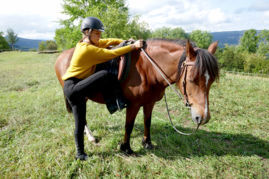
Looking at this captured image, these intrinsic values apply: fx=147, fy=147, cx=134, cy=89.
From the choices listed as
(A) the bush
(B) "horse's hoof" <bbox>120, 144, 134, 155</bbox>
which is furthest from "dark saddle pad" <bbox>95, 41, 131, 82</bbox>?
(A) the bush

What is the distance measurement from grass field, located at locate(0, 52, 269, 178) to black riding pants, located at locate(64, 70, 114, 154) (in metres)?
0.63

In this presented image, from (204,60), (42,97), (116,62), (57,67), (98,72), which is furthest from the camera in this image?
(42,97)

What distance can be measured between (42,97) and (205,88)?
607 cm

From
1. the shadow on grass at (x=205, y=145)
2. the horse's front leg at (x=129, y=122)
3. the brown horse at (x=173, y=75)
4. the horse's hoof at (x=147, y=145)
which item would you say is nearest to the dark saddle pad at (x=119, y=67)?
the brown horse at (x=173, y=75)

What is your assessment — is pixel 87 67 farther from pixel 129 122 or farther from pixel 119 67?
pixel 129 122

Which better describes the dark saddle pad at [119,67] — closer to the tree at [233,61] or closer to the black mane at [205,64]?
the black mane at [205,64]

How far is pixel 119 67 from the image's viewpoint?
242 centimetres

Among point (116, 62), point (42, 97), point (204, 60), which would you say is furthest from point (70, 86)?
point (42, 97)

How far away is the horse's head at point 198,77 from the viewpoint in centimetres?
191

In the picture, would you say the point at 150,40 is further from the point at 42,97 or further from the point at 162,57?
the point at 42,97

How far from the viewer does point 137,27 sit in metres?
19.9

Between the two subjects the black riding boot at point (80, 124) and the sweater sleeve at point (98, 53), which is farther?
the black riding boot at point (80, 124)

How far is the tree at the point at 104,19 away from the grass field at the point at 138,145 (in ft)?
40.8

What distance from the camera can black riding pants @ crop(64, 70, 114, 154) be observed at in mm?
2224
